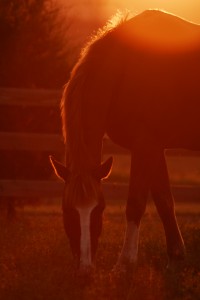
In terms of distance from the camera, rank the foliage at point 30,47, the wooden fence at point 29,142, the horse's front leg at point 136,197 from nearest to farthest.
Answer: the horse's front leg at point 136,197 < the wooden fence at point 29,142 < the foliage at point 30,47

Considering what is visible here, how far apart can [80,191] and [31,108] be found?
4.15m

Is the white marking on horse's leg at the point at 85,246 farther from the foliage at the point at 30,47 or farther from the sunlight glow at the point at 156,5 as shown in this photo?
the foliage at the point at 30,47

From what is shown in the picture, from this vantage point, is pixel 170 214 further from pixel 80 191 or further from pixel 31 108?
pixel 31 108

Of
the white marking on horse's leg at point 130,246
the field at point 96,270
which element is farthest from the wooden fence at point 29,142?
the white marking on horse's leg at point 130,246

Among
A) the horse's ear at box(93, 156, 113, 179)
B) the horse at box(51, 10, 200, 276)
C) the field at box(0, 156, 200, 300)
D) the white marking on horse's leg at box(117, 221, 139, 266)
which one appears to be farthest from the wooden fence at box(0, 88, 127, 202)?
the horse's ear at box(93, 156, 113, 179)

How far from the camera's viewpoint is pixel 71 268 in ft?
18.6

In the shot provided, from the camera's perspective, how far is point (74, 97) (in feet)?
18.8

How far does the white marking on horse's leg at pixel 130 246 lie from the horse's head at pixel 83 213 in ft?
2.59

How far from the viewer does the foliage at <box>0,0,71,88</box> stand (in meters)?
9.38

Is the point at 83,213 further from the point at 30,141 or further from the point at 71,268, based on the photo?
the point at 30,141

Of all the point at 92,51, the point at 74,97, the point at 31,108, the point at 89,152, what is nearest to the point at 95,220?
the point at 89,152

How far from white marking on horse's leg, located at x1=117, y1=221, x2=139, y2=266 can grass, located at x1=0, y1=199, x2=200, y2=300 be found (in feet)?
0.35

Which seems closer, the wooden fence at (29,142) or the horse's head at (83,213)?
the horse's head at (83,213)

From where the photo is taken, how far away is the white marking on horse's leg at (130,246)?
19.7ft
